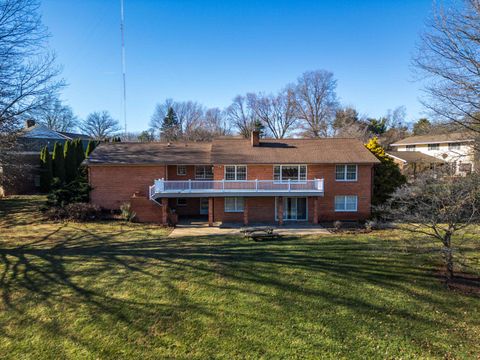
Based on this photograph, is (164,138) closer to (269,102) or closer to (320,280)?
(269,102)

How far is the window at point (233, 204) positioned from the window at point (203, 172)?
9.43 feet

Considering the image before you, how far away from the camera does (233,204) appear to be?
21.4 meters

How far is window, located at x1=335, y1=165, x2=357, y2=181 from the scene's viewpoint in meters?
21.1

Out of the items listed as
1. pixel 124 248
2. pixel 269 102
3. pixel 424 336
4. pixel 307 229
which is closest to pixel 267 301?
pixel 424 336

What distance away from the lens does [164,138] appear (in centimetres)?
6309

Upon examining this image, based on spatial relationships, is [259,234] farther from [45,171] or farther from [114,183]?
[45,171]

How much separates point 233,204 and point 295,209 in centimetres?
470

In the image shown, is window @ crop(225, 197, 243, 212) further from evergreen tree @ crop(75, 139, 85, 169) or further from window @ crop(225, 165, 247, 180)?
evergreen tree @ crop(75, 139, 85, 169)

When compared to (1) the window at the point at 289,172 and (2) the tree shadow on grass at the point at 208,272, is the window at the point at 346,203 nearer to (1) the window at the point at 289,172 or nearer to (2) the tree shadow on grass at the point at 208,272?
(1) the window at the point at 289,172

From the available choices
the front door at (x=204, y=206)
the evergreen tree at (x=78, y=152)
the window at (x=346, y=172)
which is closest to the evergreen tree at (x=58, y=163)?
the evergreen tree at (x=78, y=152)

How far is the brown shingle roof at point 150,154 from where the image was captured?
2186 cm

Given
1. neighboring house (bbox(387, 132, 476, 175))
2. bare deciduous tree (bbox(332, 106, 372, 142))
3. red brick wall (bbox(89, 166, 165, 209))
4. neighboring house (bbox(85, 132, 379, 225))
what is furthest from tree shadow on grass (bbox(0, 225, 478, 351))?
bare deciduous tree (bbox(332, 106, 372, 142))

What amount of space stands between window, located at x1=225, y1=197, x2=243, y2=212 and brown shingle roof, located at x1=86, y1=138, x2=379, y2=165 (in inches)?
110

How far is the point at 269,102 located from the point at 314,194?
4094cm
